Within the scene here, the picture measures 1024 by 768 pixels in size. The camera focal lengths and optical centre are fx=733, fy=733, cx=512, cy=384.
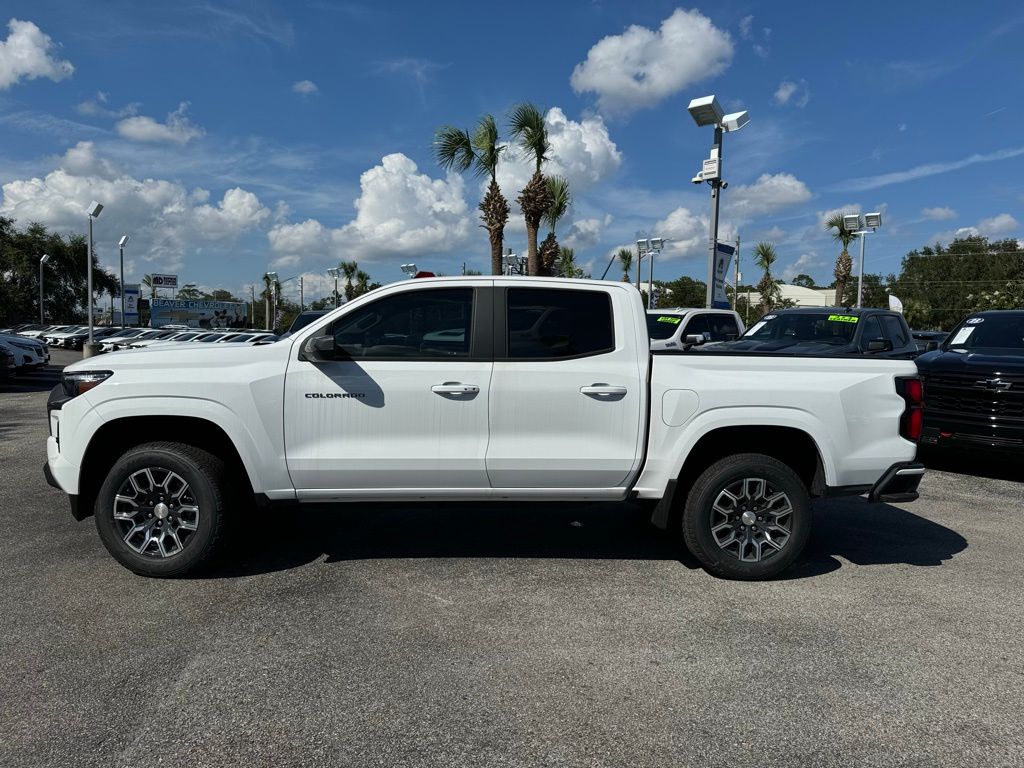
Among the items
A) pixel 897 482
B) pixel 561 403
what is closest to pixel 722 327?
pixel 897 482

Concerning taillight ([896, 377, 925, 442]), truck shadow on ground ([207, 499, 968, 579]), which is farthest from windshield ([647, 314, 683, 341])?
taillight ([896, 377, 925, 442])

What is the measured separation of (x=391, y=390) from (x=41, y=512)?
3614 millimetres

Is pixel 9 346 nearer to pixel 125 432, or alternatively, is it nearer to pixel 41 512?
pixel 41 512

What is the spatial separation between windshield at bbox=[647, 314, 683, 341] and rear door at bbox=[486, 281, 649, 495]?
9291 millimetres

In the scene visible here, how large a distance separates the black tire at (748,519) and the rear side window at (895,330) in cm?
711

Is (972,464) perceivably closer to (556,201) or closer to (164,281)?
(556,201)

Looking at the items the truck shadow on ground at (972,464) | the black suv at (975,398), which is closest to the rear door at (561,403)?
the black suv at (975,398)

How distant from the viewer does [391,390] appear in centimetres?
435

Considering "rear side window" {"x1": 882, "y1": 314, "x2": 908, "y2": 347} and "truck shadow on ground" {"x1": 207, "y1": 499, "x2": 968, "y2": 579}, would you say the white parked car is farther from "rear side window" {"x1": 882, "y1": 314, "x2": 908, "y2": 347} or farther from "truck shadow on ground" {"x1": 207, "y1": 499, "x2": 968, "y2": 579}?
"truck shadow on ground" {"x1": 207, "y1": 499, "x2": 968, "y2": 579}

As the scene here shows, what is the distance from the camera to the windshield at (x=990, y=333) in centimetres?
880

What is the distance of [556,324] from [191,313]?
74818 mm

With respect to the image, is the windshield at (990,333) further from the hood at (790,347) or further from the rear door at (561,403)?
the rear door at (561,403)

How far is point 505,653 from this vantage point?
11.7ft

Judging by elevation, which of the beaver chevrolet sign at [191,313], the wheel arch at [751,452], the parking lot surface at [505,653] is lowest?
the parking lot surface at [505,653]
